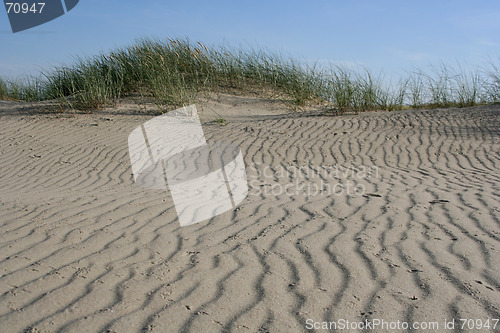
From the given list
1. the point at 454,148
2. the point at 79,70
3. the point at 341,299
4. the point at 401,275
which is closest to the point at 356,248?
the point at 401,275

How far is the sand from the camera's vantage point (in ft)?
8.28

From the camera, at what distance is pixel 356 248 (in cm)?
339

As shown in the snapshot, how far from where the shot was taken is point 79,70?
38.4 ft

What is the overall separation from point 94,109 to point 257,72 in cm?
465

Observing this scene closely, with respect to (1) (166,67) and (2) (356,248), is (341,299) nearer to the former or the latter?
(2) (356,248)

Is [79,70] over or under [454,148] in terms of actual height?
over

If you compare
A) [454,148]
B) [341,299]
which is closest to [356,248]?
[341,299]

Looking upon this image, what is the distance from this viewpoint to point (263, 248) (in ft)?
11.2

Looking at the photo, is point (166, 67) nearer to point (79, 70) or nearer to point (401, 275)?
point (79, 70)

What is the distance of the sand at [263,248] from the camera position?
8.28ft

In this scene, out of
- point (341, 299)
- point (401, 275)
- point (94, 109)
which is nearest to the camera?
point (341, 299)

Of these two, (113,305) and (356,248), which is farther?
(356,248)

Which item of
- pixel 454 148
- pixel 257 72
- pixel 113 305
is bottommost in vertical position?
pixel 454 148

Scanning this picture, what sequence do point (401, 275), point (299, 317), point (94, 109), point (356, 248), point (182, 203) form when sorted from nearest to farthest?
point (299, 317) → point (401, 275) → point (356, 248) → point (182, 203) → point (94, 109)
